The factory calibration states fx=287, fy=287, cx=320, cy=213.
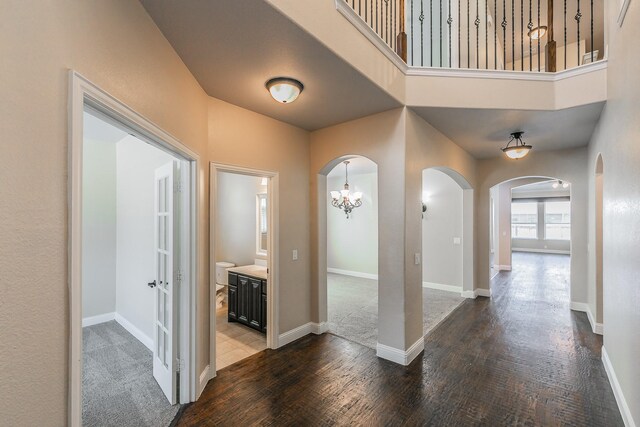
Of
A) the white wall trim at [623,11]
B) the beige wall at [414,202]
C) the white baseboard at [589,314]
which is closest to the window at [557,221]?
the white baseboard at [589,314]

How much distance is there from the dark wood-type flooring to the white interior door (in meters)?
0.44

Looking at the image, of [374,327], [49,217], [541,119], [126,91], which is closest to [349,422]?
[374,327]

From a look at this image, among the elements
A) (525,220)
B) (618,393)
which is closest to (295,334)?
(618,393)

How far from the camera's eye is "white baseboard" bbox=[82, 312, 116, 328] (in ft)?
13.8

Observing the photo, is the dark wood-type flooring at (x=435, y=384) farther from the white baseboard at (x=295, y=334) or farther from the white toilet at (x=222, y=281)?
the white toilet at (x=222, y=281)

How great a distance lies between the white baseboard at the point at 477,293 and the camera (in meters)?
5.57

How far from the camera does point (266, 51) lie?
2.07 m

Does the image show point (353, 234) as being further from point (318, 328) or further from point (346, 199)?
point (318, 328)

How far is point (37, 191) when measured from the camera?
966 millimetres

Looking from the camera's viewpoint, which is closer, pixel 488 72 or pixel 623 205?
pixel 623 205

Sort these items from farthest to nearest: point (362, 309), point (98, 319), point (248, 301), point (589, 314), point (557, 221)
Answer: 1. point (557, 221)
2. point (362, 309)
3. point (589, 314)
4. point (98, 319)
5. point (248, 301)

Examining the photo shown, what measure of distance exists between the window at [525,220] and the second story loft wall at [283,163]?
12700mm

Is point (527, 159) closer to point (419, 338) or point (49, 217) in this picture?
point (419, 338)

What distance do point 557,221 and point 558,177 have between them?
9.53 metres
